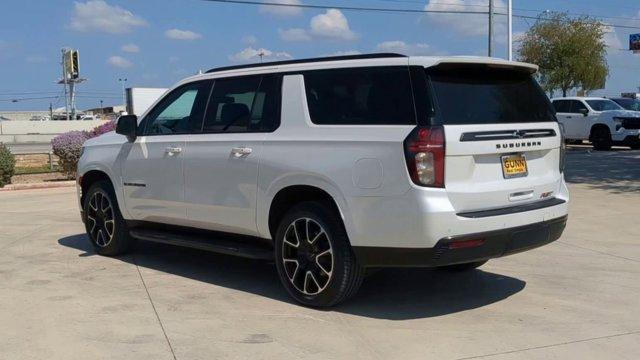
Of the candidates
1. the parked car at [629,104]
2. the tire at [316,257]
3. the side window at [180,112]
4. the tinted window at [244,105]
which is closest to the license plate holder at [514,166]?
the tire at [316,257]

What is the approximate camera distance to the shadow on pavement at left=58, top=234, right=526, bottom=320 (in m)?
5.48

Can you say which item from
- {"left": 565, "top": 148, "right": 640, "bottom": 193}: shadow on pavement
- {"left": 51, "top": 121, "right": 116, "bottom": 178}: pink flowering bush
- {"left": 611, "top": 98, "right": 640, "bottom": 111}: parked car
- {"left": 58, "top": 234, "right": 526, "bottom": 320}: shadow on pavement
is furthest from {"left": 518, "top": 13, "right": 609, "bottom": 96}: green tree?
{"left": 58, "top": 234, "right": 526, "bottom": 320}: shadow on pavement

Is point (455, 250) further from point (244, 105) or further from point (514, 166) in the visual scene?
point (244, 105)

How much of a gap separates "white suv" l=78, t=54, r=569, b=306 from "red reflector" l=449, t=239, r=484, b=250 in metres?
0.01

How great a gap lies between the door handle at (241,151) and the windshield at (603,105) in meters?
20.4

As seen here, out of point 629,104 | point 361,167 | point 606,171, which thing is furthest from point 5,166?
point 629,104

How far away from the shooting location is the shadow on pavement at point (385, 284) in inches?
216

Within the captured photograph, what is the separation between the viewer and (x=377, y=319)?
517 cm

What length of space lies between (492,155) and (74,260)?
4.75 metres

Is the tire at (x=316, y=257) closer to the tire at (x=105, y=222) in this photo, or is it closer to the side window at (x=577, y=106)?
the tire at (x=105, y=222)

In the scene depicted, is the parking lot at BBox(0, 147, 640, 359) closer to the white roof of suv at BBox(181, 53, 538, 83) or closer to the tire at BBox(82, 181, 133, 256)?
the tire at BBox(82, 181, 133, 256)

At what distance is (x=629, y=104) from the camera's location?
25.3m

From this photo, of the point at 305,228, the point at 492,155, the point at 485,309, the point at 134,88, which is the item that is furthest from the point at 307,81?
the point at 134,88

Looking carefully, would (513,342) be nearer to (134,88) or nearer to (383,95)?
(383,95)
